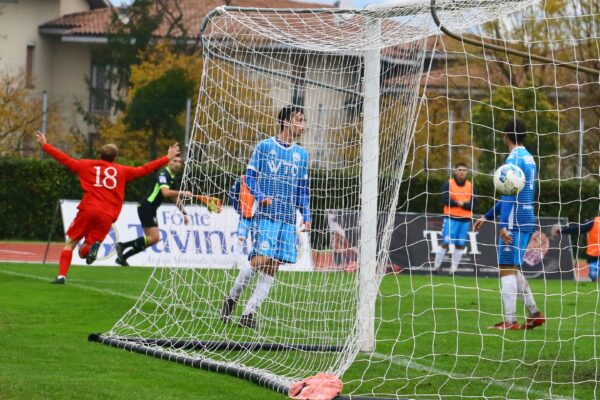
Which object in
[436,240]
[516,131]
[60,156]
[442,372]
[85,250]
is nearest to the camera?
[442,372]

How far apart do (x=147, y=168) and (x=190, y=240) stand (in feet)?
9.81

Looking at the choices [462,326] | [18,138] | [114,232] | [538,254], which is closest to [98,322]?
[462,326]

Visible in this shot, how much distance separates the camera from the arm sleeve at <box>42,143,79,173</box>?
44.3 ft

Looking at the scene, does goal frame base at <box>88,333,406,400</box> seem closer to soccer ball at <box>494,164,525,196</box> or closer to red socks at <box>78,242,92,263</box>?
soccer ball at <box>494,164,525,196</box>

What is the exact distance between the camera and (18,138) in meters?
34.8

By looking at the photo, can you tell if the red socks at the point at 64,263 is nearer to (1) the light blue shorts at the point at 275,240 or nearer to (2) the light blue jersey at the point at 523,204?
(1) the light blue shorts at the point at 275,240

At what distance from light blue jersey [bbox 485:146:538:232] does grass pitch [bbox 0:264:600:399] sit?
1.06 meters

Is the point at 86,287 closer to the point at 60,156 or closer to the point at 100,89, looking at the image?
the point at 60,156

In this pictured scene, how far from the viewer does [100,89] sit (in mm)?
44688

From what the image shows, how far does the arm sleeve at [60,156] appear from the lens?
13511 mm

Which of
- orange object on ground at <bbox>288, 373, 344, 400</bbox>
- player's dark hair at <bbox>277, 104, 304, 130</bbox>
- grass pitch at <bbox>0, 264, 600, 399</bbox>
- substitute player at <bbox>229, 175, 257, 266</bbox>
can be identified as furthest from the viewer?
substitute player at <bbox>229, 175, 257, 266</bbox>

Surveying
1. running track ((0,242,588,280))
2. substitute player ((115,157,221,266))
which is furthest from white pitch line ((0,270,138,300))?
running track ((0,242,588,280))

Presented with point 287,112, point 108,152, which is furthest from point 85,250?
point 287,112

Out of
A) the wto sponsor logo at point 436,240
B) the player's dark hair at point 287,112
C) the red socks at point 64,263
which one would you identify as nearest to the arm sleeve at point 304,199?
the player's dark hair at point 287,112
